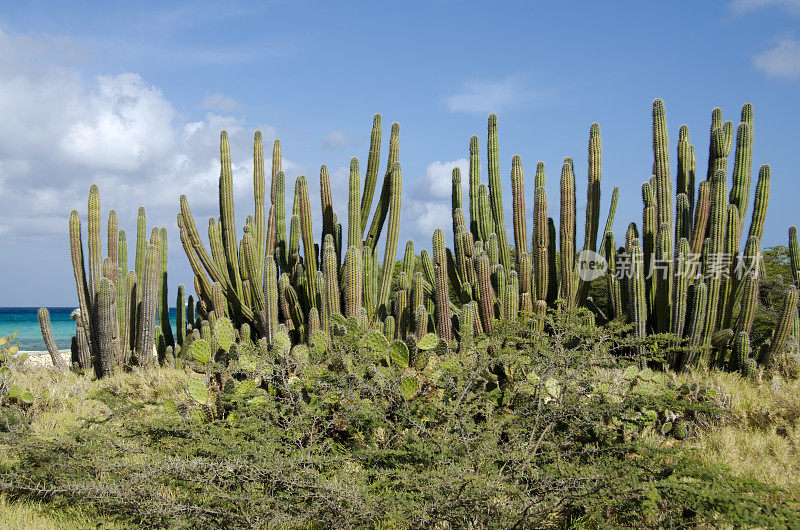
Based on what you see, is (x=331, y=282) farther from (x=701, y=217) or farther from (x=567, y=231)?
(x=701, y=217)

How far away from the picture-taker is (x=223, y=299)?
31.0 feet

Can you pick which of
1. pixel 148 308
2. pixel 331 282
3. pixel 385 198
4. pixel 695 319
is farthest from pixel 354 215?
pixel 695 319

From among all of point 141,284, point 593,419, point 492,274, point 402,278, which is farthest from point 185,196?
point 593,419

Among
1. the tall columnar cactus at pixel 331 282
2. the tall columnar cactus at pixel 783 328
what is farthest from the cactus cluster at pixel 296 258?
the tall columnar cactus at pixel 783 328

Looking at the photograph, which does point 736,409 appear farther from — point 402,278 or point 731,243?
point 402,278

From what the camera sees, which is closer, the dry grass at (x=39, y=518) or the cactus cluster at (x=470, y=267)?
the dry grass at (x=39, y=518)

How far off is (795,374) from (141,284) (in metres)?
9.13

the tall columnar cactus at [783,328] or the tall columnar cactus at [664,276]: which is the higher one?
the tall columnar cactus at [664,276]

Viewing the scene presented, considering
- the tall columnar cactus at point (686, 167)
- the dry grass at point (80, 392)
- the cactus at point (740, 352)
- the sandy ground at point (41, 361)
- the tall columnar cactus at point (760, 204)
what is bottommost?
the sandy ground at point (41, 361)

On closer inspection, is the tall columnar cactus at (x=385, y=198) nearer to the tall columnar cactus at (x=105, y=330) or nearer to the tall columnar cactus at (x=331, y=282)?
the tall columnar cactus at (x=331, y=282)

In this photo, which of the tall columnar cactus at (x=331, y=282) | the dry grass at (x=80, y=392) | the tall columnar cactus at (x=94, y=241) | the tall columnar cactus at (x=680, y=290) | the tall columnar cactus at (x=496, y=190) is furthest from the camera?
the tall columnar cactus at (x=94, y=241)

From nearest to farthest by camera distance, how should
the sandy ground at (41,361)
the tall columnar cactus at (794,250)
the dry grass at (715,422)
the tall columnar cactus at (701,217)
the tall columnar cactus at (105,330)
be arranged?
the dry grass at (715,422), the tall columnar cactus at (701,217), the tall columnar cactus at (105,330), the tall columnar cactus at (794,250), the sandy ground at (41,361)

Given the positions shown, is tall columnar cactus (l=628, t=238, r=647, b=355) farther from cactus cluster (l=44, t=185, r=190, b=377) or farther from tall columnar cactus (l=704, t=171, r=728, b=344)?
cactus cluster (l=44, t=185, r=190, b=377)

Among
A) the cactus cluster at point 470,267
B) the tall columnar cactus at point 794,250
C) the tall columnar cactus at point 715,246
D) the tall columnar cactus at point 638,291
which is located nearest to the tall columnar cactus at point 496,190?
the cactus cluster at point 470,267
